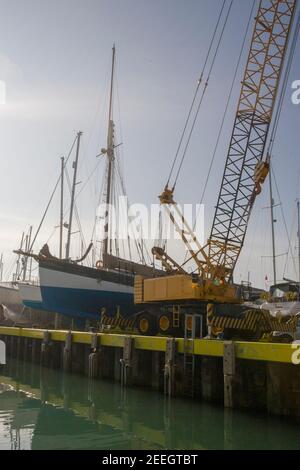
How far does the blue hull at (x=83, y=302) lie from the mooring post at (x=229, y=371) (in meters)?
18.8

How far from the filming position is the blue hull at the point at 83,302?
107ft

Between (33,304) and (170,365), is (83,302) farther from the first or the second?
(170,365)

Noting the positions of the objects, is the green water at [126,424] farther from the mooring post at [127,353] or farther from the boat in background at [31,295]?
the boat in background at [31,295]

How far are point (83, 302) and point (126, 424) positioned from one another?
19.9 metres

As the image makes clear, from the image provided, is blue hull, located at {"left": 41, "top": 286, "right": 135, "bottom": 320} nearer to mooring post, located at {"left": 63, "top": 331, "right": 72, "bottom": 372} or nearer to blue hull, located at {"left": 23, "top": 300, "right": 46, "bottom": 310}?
blue hull, located at {"left": 23, "top": 300, "right": 46, "bottom": 310}

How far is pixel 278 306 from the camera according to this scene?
27.3 m

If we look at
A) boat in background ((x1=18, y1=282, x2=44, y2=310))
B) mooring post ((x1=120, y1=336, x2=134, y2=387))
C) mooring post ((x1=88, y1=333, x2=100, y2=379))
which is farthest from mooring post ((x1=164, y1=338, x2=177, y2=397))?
boat in background ((x1=18, y1=282, x2=44, y2=310))

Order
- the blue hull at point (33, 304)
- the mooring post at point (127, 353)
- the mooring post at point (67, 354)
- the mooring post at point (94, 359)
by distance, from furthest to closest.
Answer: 1. the blue hull at point (33, 304)
2. the mooring post at point (67, 354)
3. the mooring post at point (94, 359)
4. the mooring post at point (127, 353)

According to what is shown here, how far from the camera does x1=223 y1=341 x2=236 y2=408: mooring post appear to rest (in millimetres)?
13781

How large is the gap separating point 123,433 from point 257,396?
4202 mm

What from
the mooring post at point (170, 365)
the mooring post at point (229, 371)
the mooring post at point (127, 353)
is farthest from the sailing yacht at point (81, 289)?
the mooring post at point (229, 371)
